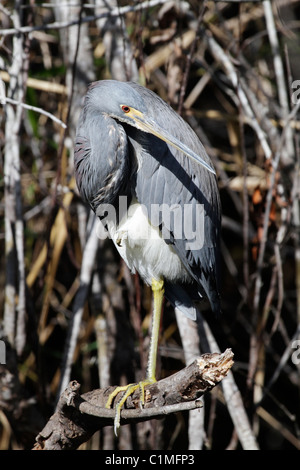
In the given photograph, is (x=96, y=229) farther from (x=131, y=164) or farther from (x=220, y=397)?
(x=220, y=397)

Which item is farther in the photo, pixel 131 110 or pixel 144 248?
pixel 144 248

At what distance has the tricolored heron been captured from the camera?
1831 mm

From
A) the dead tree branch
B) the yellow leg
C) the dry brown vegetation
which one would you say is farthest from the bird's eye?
the dead tree branch

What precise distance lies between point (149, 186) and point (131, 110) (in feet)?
0.87

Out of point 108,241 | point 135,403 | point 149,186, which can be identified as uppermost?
point 149,186

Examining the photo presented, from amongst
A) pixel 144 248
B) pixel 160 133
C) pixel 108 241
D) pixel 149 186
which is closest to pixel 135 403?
pixel 144 248

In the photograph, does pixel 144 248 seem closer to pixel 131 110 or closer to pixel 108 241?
pixel 131 110

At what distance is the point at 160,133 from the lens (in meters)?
1.76

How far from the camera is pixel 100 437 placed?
2873 mm

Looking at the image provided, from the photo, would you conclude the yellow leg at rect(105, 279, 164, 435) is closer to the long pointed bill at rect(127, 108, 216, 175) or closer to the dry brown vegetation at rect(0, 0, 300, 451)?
the dry brown vegetation at rect(0, 0, 300, 451)

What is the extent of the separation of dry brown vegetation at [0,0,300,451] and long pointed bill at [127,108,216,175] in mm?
298

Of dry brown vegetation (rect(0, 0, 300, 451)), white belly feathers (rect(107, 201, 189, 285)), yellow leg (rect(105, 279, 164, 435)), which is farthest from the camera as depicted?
dry brown vegetation (rect(0, 0, 300, 451))

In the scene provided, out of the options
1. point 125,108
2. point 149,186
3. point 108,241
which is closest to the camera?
point 125,108

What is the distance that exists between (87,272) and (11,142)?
0.64 m
